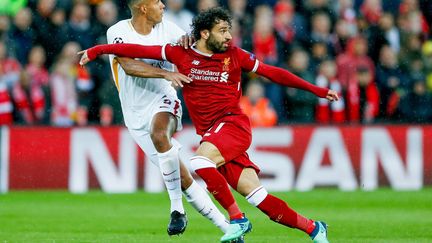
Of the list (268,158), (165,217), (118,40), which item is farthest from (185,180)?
(268,158)

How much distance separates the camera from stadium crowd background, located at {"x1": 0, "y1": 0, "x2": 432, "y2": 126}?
17.9m

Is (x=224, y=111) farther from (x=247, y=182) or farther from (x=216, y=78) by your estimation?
(x=247, y=182)

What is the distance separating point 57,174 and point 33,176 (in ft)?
1.27

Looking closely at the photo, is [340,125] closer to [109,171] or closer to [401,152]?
[401,152]

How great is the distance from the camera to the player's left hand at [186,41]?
991cm

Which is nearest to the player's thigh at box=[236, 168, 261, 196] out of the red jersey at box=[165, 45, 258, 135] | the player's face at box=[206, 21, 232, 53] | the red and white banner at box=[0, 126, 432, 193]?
the red jersey at box=[165, 45, 258, 135]

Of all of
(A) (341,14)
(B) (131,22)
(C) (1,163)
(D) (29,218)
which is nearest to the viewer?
(B) (131,22)

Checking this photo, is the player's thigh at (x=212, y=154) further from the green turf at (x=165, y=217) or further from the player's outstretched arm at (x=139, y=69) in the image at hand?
the green turf at (x=165, y=217)

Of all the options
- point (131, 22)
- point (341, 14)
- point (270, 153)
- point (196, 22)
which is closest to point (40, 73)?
point (270, 153)

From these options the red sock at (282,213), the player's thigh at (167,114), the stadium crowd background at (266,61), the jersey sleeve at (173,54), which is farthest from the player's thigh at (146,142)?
the stadium crowd background at (266,61)

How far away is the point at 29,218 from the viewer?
44.8ft

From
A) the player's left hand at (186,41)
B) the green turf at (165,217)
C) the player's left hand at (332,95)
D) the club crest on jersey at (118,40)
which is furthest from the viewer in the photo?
the green turf at (165,217)

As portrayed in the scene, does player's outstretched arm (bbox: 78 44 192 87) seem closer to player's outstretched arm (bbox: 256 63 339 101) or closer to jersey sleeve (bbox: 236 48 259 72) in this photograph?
jersey sleeve (bbox: 236 48 259 72)

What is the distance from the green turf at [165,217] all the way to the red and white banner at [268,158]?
39 cm
